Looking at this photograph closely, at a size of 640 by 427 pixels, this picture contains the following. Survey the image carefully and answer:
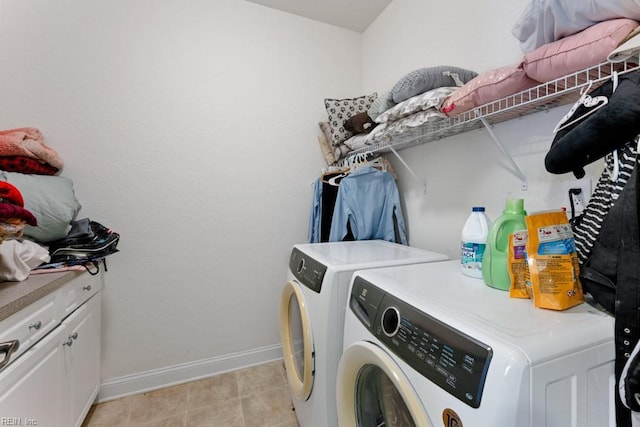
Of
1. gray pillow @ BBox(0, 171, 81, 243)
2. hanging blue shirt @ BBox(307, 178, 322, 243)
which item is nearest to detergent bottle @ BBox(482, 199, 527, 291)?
hanging blue shirt @ BBox(307, 178, 322, 243)

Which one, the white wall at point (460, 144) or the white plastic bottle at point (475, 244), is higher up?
the white wall at point (460, 144)

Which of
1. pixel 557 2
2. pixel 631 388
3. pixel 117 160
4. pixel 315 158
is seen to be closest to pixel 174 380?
pixel 117 160

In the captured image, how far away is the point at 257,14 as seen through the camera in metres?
2.02

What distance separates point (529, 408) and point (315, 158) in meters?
1.94

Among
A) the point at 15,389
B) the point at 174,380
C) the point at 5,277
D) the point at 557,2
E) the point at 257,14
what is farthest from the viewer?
the point at 257,14

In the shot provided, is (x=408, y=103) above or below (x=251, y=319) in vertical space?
above

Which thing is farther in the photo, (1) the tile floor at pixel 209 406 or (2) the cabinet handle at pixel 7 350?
(1) the tile floor at pixel 209 406

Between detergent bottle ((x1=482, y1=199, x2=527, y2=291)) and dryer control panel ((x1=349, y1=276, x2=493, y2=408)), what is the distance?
1.11ft

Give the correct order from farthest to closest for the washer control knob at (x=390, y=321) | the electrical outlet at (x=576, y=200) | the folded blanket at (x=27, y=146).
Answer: the folded blanket at (x=27, y=146) < the electrical outlet at (x=576, y=200) < the washer control knob at (x=390, y=321)

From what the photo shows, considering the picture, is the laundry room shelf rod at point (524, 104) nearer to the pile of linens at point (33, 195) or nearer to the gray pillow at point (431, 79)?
the gray pillow at point (431, 79)

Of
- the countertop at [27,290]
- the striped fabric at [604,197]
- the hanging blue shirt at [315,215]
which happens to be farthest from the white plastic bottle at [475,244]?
the countertop at [27,290]

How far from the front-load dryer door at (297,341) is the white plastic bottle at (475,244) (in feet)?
2.11

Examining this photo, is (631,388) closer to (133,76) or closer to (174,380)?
(174,380)

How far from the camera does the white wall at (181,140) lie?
160 centimetres
